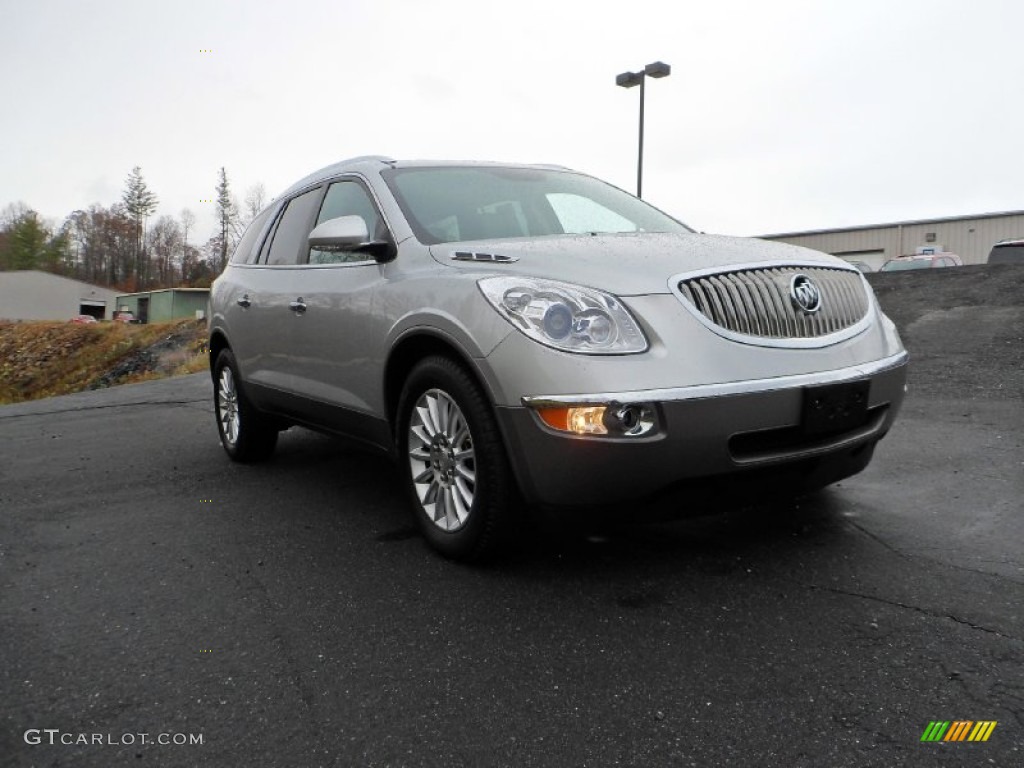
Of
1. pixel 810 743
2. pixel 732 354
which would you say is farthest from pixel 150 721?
pixel 732 354

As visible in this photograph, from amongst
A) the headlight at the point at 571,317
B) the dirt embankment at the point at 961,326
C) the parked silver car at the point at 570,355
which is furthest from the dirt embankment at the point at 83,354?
the headlight at the point at 571,317

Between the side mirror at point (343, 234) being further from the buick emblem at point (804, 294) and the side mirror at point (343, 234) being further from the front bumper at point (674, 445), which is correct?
the buick emblem at point (804, 294)

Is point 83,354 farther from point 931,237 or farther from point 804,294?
point 804,294

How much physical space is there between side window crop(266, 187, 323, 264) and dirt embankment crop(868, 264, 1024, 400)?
521 cm

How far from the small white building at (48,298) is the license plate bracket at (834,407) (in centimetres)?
8945

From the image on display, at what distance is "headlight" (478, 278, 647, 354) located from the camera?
285 centimetres

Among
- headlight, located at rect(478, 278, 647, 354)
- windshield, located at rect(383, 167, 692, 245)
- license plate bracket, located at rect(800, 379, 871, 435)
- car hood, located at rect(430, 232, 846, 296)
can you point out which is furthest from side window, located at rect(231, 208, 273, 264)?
license plate bracket, located at rect(800, 379, 871, 435)

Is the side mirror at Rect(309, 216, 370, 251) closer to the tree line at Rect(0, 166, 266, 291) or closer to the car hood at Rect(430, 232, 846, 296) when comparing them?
the car hood at Rect(430, 232, 846, 296)

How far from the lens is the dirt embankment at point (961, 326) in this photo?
7.28m

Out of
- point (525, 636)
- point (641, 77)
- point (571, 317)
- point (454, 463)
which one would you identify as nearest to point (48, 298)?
point (641, 77)

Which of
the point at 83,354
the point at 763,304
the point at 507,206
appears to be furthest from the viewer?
the point at 83,354

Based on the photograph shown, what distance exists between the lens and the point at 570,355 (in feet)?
9.27

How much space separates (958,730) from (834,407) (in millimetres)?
1212

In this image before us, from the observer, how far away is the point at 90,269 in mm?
109312
